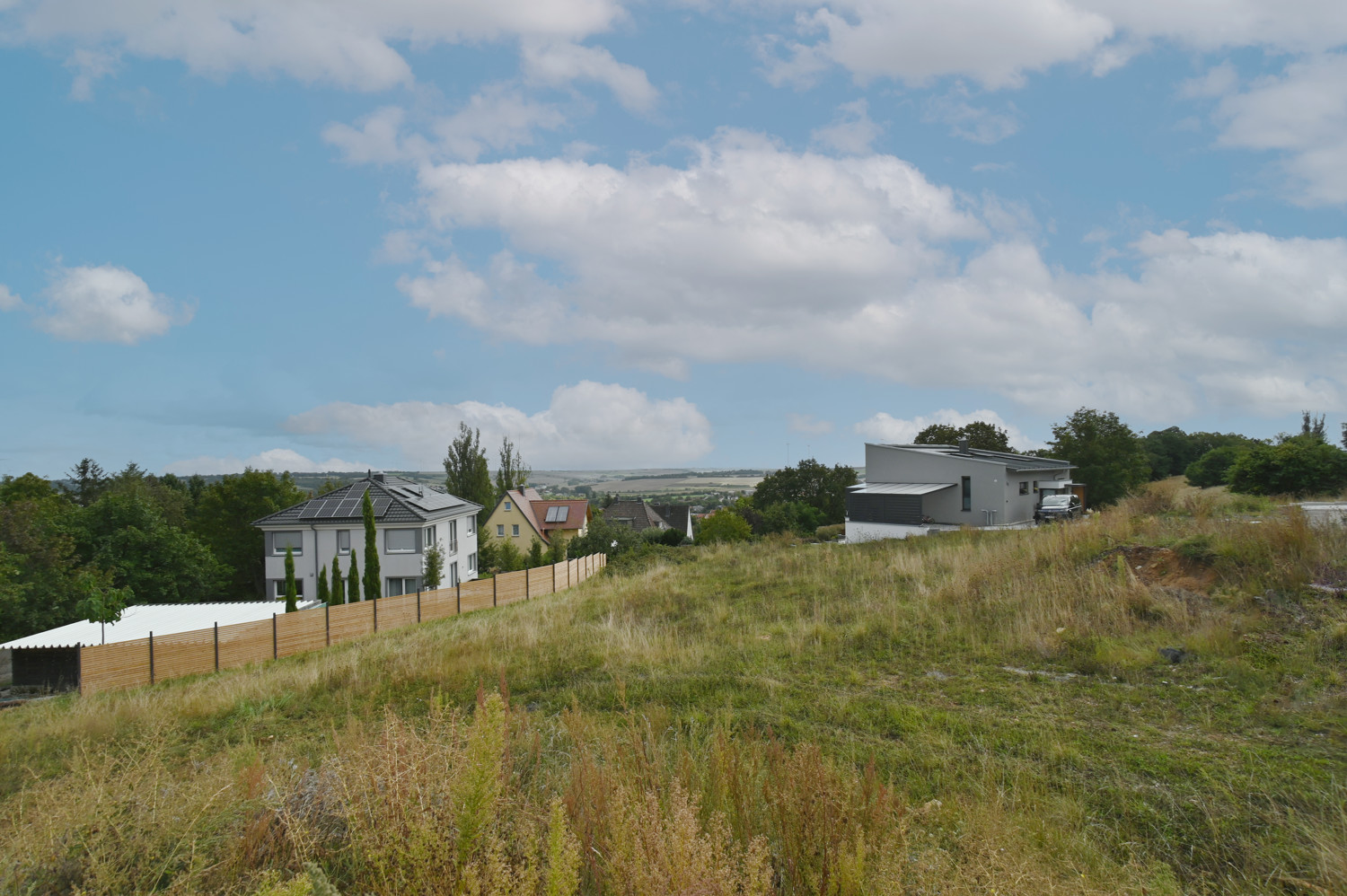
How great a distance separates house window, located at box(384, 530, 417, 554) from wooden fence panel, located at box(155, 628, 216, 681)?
902 inches

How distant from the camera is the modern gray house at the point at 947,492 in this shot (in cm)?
3472

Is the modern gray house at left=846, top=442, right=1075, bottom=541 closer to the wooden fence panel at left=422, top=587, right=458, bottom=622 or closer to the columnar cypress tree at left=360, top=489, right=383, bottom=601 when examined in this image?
the wooden fence panel at left=422, top=587, right=458, bottom=622

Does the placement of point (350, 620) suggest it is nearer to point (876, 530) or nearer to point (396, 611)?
point (396, 611)

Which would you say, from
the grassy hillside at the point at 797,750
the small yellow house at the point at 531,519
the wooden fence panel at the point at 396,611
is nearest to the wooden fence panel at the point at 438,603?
the wooden fence panel at the point at 396,611

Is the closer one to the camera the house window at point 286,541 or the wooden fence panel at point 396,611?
the wooden fence panel at point 396,611

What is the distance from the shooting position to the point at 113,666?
14289mm

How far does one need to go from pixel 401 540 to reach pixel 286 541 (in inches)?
263

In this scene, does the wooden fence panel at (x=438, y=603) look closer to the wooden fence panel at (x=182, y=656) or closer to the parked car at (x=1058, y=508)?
the wooden fence panel at (x=182, y=656)

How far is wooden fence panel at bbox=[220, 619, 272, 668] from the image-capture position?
50.9 feet

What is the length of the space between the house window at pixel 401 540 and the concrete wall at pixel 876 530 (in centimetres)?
2365

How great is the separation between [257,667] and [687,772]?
14.7m

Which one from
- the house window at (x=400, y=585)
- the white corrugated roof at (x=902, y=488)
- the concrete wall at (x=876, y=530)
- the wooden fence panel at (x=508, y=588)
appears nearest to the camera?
the wooden fence panel at (x=508, y=588)

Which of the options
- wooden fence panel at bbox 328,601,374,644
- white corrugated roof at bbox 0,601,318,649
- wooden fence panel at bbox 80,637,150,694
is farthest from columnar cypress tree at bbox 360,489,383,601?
wooden fence panel at bbox 80,637,150,694

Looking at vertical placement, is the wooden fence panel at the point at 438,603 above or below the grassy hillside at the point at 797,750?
below
